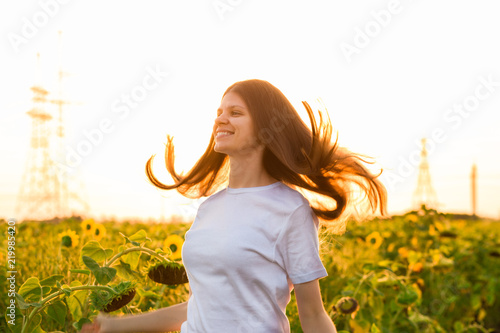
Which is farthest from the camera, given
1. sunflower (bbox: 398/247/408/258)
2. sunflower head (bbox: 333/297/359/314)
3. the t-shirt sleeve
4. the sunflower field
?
sunflower (bbox: 398/247/408/258)

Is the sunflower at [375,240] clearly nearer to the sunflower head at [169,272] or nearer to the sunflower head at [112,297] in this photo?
the sunflower head at [169,272]

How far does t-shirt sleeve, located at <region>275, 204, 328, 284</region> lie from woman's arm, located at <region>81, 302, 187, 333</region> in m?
0.47

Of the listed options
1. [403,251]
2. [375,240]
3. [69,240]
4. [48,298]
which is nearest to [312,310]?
[48,298]

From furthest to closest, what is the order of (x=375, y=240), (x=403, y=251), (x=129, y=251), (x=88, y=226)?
(x=375, y=240) → (x=403, y=251) → (x=88, y=226) → (x=129, y=251)

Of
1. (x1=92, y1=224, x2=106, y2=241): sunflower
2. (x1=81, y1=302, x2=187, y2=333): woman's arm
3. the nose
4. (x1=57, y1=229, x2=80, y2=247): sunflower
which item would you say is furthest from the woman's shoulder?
(x1=92, y1=224, x2=106, y2=241): sunflower

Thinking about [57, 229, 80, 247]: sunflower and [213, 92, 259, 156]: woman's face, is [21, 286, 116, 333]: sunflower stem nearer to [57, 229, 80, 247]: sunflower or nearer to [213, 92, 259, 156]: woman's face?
[213, 92, 259, 156]: woman's face

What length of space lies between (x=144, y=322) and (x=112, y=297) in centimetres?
13

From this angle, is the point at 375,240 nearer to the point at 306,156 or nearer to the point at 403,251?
the point at 403,251

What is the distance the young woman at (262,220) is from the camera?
1465 millimetres

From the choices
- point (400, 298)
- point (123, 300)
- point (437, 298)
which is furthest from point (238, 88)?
point (437, 298)

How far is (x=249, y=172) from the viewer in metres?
1.63

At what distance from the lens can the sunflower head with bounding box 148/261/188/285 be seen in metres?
1.94

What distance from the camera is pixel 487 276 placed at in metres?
4.89

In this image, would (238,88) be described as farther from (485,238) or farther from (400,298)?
(485,238)
